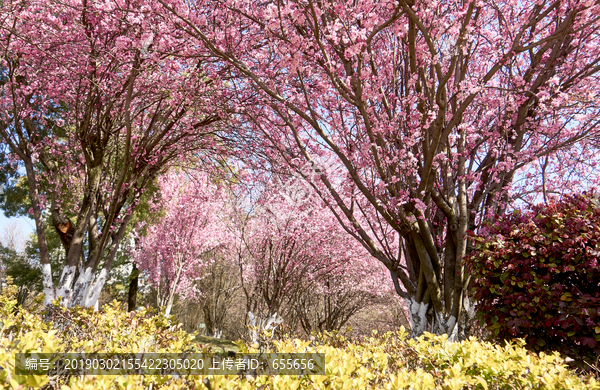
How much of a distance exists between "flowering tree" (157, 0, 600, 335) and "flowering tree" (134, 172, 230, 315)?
7003 mm

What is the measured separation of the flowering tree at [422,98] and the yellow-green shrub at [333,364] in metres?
1.59

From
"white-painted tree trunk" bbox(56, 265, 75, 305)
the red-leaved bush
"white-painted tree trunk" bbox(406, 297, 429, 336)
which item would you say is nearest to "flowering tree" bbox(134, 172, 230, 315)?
"white-painted tree trunk" bbox(56, 265, 75, 305)

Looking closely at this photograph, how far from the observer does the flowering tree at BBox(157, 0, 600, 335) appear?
12.2ft

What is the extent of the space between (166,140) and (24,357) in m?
5.64

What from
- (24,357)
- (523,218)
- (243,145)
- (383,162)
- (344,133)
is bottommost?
(24,357)

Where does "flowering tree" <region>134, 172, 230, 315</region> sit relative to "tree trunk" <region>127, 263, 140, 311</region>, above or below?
above

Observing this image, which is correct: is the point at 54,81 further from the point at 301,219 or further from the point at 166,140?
the point at 301,219

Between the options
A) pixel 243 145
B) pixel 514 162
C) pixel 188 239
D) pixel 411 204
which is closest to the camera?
pixel 411 204

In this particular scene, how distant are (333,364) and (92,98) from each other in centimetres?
596

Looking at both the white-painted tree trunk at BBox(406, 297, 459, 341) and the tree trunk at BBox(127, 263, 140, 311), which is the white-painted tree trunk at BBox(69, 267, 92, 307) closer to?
the white-painted tree trunk at BBox(406, 297, 459, 341)

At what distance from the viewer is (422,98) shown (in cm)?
393

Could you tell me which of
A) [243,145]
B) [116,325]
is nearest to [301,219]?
[243,145]

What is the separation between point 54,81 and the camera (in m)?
5.88

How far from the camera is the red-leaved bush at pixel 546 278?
3.54 meters
